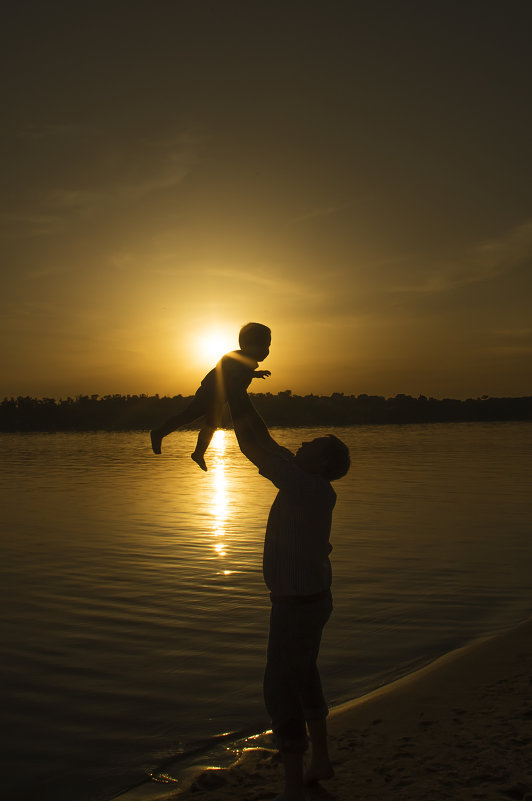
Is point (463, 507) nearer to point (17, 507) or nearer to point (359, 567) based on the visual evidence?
point (359, 567)

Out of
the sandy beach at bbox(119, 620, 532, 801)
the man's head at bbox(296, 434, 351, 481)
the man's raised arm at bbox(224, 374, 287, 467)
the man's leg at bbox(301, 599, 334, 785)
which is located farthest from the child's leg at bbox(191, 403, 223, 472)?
the sandy beach at bbox(119, 620, 532, 801)

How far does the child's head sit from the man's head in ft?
1.70

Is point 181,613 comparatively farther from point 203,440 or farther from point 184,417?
point 184,417

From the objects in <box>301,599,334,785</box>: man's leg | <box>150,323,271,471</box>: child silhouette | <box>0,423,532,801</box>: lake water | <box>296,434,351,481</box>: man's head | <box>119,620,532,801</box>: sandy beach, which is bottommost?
<box>0,423,532,801</box>: lake water

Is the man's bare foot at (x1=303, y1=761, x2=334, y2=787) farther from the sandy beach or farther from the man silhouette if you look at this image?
the man silhouette

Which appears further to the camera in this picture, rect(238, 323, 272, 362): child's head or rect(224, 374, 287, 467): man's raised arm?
rect(238, 323, 272, 362): child's head

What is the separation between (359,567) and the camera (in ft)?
35.4

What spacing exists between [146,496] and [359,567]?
11965mm

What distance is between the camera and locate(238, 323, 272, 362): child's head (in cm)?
340

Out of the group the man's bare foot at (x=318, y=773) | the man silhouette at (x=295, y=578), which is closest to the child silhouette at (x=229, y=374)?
the man silhouette at (x=295, y=578)

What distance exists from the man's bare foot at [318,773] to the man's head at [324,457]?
159 centimetres

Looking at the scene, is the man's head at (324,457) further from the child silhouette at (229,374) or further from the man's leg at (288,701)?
the man's leg at (288,701)

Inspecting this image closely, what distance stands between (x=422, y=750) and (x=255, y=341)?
2639 mm

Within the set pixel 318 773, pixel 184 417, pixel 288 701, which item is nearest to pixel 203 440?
pixel 184 417
